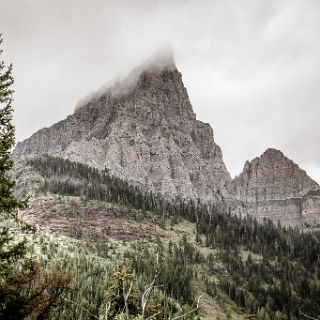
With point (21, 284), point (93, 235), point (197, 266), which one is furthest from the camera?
point (93, 235)

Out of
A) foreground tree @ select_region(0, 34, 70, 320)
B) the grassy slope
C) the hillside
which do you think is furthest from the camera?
the hillside

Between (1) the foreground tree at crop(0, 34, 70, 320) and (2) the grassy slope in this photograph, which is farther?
(2) the grassy slope

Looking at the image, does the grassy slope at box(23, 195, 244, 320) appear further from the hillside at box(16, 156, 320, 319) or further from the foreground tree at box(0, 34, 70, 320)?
the foreground tree at box(0, 34, 70, 320)

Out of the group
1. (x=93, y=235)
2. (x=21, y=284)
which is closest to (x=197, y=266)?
(x=93, y=235)

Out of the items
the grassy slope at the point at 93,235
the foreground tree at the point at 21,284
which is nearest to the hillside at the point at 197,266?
the grassy slope at the point at 93,235

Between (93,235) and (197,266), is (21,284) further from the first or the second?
(93,235)

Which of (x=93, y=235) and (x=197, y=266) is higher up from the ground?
(x=93, y=235)

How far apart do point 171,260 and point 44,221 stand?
55.5 metres

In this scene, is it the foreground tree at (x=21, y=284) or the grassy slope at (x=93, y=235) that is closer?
the foreground tree at (x=21, y=284)

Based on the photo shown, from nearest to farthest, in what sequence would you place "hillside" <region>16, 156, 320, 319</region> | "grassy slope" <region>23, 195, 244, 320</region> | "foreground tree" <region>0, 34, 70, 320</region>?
"foreground tree" <region>0, 34, 70, 320</region> < "grassy slope" <region>23, 195, 244, 320</region> < "hillside" <region>16, 156, 320, 319</region>

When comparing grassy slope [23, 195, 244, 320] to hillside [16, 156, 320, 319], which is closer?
grassy slope [23, 195, 244, 320]

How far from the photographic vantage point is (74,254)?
130500 mm

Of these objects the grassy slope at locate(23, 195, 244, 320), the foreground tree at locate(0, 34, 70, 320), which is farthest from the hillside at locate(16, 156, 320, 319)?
the foreground tree at locate(0, 34, 70, 320)

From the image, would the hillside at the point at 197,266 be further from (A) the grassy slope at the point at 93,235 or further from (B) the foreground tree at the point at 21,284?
(B) the foreground tree at the point at 21,284
